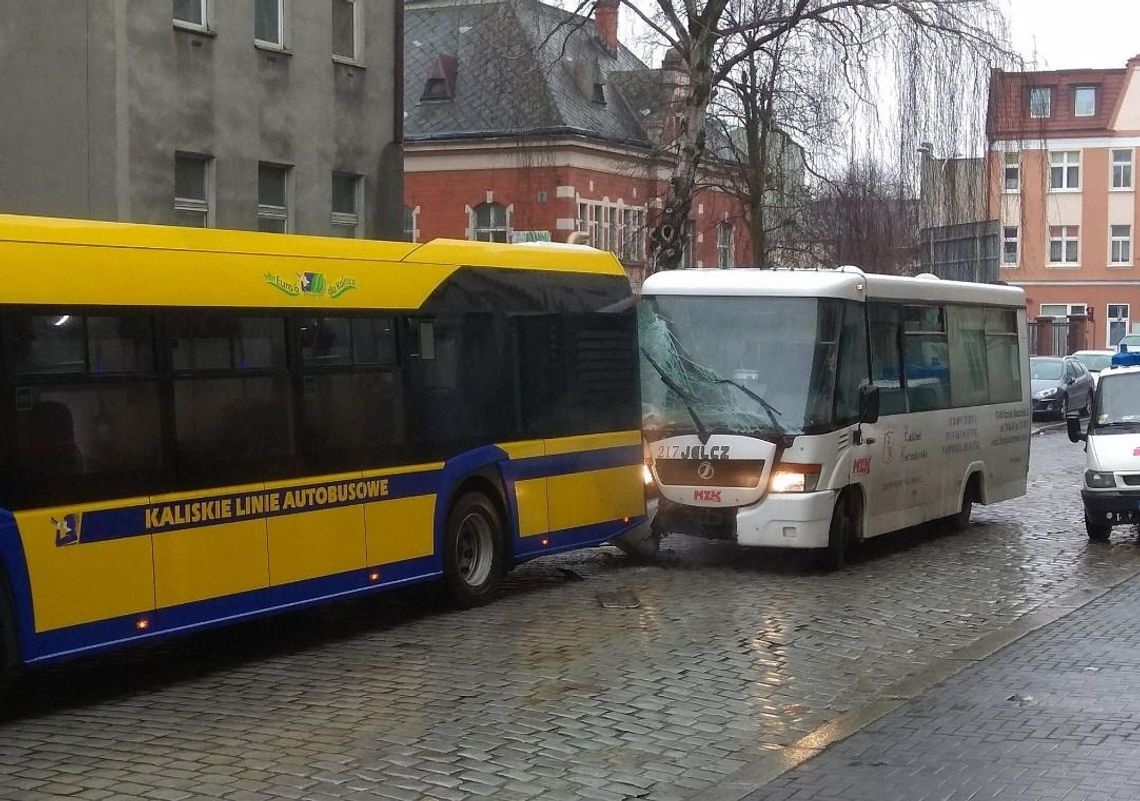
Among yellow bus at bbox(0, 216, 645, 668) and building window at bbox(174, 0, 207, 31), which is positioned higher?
building window at bbox(174, 0, 207, 31)

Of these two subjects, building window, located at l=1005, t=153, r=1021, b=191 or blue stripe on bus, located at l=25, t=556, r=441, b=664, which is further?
building window, located at l=1005, t=153, r=1021, b=191

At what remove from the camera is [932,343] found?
1850cm

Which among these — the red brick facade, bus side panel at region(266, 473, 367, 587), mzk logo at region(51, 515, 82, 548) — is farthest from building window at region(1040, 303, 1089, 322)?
mzk logo at region(51, 515, 82, 548)

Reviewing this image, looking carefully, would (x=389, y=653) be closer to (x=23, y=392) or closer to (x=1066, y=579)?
(x=23, y=392)

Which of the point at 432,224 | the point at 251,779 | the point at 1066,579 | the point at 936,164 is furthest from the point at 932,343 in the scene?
the point at 432,224

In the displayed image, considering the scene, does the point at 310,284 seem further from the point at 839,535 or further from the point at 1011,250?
the point at 1011,250

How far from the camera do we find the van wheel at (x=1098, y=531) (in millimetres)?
18672

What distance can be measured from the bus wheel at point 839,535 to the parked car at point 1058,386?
30481 mm

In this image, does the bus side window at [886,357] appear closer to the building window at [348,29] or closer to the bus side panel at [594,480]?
the bus side panel at [594,480]

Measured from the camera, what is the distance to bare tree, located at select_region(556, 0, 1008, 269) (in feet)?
82.8

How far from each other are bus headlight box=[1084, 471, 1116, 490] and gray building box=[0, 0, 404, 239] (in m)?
13.4

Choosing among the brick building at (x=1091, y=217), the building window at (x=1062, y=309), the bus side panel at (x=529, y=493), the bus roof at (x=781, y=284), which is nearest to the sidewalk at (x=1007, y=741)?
the bus side panel at (x=529, y=493)

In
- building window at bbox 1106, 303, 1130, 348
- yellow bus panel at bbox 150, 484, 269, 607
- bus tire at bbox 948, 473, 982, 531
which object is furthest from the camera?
building window at bbox 1106, 303, 1130, 348

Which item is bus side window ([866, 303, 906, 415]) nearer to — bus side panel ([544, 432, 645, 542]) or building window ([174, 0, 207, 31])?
bus side panel ([544, 432, 645, 542])
